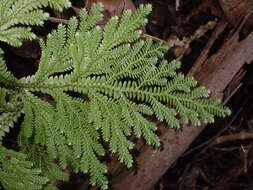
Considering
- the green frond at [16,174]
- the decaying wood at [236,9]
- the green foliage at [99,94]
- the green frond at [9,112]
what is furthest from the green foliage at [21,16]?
the decaying wood at [236,9]

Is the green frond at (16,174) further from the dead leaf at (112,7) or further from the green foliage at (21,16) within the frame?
the dead leaf at (112,7)

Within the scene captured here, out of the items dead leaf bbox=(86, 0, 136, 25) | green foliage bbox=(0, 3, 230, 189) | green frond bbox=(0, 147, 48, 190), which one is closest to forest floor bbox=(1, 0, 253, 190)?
dead leaf bbox=(86, 0, 136, 25)

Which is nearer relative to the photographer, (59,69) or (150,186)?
(59,69)

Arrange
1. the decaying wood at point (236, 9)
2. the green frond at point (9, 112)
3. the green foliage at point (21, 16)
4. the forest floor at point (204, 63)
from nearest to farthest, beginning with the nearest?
1. the green foliage at point (21, 16)
2. the green frond at point (9, 112)
3. the forest floor at point (204, 63)
4. the decaying wood at point (236, 9)

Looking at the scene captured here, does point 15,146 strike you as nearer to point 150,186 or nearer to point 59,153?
point 59,153

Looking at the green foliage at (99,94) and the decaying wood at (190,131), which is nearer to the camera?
the green foliage at (99,94)

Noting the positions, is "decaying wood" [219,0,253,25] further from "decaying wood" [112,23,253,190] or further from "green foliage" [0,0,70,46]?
"green foliage" [0,0,70,46]

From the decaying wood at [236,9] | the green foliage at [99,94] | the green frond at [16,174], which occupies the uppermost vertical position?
the decaying wood at [236,9]

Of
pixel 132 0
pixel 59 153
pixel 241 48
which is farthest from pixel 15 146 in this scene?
pixel 241 48
